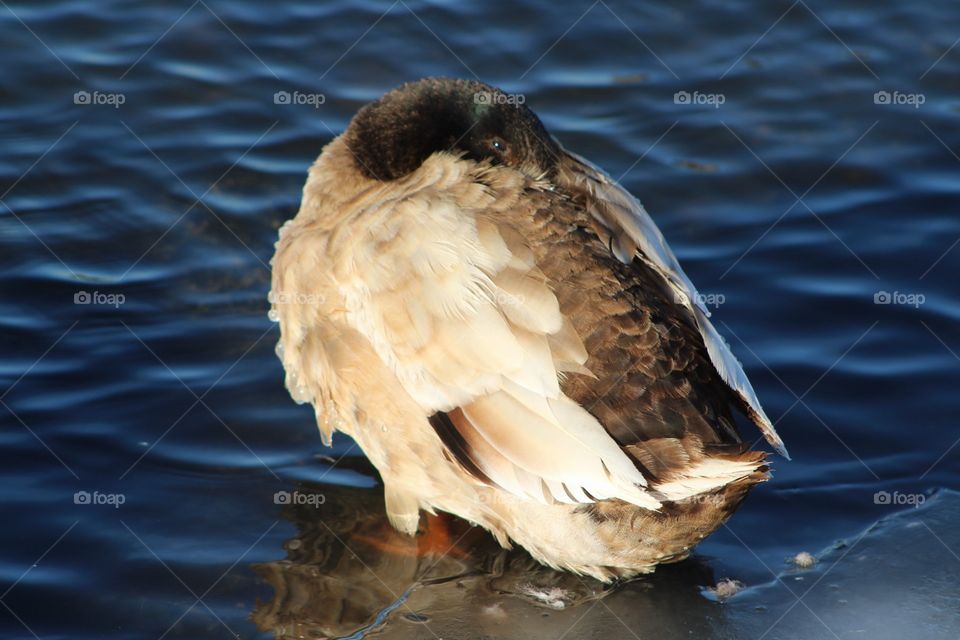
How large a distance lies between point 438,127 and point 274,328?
4.93 ft

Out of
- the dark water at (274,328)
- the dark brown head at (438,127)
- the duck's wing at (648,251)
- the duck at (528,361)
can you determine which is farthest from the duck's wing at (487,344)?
the dark water at (274,328)

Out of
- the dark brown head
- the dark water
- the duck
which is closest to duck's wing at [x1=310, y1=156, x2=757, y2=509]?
the duck

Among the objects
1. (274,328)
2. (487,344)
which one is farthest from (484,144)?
(274,328)

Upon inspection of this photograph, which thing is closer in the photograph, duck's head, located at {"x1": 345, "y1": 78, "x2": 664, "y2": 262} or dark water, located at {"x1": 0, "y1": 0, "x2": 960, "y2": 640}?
dark water, located at {"x1": 0, "y1": 0, "x2": 960, "y2": 640}

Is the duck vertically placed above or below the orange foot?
above

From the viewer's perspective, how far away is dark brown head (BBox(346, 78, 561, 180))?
4.92 meters

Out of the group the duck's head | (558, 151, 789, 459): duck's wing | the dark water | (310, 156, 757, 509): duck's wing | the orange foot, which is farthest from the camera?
the orange foot

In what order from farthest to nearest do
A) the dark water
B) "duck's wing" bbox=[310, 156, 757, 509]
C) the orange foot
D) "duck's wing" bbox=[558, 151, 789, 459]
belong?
1. the orange foot
2. the dark water
3. "duck's wing" bbox=[558, 151, 789, 459]
4. "duck's wing" bbox=[310, 156, 757, 509]

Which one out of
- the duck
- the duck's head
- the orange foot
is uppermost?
the duck's head

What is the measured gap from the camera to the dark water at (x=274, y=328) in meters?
4.52

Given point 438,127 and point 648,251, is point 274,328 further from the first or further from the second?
point 648,251

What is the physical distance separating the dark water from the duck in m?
0.36

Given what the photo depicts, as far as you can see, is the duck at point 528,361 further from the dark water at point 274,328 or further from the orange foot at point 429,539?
the dark water at point 274,328

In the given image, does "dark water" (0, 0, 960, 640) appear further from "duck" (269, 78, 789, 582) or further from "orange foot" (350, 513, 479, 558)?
"duck" (269, 78, 789, 582)
